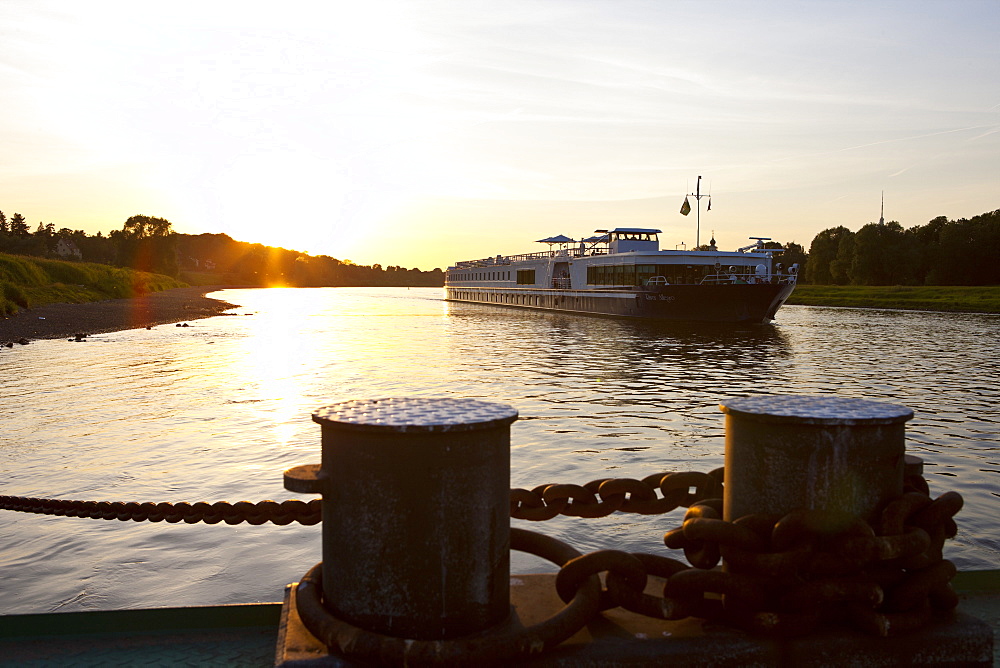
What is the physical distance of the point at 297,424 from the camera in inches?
450

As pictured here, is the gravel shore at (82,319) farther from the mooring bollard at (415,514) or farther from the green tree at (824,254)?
the green tree at (824,254)

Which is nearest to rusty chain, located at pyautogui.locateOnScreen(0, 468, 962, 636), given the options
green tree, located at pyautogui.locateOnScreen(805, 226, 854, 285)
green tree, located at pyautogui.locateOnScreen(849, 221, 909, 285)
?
green tree, located at pyautogui.locateOnScreen(849, 221, 909, 285)

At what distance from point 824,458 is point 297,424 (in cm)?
994

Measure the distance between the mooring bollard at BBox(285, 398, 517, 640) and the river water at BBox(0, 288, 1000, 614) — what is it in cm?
292

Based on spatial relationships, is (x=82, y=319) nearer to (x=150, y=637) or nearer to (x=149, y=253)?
(x=150, y=637)

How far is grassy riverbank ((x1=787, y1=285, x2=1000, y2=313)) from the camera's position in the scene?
62.2m

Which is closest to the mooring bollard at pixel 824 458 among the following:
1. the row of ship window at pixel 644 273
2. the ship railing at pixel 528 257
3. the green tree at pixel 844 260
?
the row of ship window at pixel 644 273

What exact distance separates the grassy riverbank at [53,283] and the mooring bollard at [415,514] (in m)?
33.8

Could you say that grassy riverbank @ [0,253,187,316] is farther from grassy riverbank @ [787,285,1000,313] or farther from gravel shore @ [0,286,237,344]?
grassy riverbank @ [787,285,1000,313]

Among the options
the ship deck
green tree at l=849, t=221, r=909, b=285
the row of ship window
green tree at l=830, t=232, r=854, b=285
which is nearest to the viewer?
the ship deck

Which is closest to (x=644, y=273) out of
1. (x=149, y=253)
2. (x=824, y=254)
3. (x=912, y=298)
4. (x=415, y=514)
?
(x=912, y=298)

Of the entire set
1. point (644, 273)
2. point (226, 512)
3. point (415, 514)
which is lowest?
point (226, 512)

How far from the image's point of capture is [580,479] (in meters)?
8.20

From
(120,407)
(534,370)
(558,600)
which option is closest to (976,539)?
(558,600)
